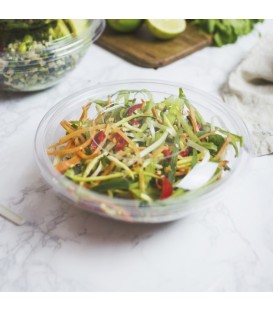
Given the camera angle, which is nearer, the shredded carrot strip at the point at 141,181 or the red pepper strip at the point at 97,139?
the shredded carrot strip at the point at 141,181

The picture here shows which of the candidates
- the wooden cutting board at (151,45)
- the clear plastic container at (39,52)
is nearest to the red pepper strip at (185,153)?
the clear plastic container at (39,52)

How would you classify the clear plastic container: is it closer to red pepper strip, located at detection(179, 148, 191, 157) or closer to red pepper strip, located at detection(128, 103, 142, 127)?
red pepper strip, located at detection(128, 103, 142, 127)

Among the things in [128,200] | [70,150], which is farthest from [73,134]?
[128,200]

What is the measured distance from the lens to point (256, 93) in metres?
1.75

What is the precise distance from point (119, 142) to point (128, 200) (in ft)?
0.66

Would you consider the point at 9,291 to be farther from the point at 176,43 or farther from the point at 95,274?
the point at 176,43

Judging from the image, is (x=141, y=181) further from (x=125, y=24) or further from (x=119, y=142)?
(x=125, y=24)

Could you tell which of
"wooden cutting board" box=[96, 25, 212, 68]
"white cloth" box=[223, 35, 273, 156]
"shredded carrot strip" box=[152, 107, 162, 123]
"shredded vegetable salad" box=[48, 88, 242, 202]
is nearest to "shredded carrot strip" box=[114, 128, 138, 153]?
"shredded vegetable salad" box=[48, 88, 242, 202]

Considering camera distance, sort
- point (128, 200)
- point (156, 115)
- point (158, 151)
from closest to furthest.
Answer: point (128, 200) → point (158, 151) → point (156, 115)

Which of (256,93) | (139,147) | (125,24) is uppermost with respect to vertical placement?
(139,147)

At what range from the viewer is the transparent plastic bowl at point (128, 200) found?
1101 millimetres

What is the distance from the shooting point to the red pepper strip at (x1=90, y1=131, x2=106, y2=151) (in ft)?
4.09

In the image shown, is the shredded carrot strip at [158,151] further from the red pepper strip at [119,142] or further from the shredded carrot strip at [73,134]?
the shredded carrot strip at [73,134]

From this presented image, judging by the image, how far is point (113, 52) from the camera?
6.88 ft
